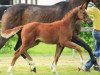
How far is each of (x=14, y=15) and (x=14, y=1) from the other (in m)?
23.1

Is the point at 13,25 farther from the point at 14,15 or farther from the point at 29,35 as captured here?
the point at 29,35

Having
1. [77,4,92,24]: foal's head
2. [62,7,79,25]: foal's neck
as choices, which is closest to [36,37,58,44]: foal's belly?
[62,7,79,25]: foal's neck

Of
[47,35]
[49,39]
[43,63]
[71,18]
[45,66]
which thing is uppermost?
[71,18]

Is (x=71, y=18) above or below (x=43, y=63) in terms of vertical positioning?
above

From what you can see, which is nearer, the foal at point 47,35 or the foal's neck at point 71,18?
the foal at point 47,35

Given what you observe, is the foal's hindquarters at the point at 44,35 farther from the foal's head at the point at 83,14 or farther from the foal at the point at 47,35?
the foal's head at the point at 83,14

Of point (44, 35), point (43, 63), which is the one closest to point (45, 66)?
point (43, 63)

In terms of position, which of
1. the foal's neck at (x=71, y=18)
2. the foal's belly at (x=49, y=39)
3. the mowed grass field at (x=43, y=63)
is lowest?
the mowed grass field at (x=43, y=63)

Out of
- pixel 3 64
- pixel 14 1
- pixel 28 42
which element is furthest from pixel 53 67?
pixel 14 1

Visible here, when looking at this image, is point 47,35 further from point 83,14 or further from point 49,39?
point 83,14

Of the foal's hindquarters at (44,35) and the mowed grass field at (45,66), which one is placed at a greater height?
the foal's hindquarters at (44,35)

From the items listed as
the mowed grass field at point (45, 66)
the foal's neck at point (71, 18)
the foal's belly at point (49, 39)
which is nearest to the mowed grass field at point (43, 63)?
the mowed grass field at point (45, 66)

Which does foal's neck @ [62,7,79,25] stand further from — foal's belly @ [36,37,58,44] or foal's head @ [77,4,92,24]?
foal's belly @ [36,37,58,44]

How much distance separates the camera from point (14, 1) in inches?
1497
